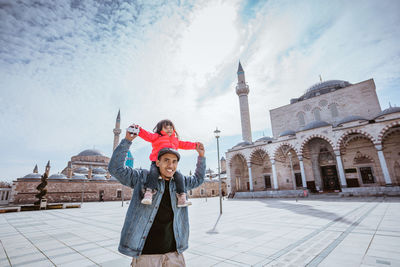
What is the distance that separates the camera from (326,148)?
2319 cm

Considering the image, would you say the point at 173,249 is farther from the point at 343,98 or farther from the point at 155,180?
the point at 343,98

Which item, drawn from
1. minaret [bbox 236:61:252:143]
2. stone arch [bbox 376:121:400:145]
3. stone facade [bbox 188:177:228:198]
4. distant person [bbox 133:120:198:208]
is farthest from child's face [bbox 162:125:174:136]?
stone facade [bbox 188:177:228:198]

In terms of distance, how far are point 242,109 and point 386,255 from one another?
26.5 meters

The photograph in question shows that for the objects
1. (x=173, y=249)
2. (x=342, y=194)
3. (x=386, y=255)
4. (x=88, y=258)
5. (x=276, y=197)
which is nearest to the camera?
(x=173, y=249)

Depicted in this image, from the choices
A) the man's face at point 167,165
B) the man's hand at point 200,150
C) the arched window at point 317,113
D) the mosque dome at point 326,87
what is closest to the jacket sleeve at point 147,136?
the man's face at point 167,165

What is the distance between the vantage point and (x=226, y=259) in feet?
11.9

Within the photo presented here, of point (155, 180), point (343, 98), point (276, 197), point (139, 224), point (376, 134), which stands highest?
point (343, 98)

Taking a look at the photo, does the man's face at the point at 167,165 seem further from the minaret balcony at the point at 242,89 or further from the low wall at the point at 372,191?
the minaret balcony at the point at 242,89

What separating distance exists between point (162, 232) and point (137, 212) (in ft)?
0.98

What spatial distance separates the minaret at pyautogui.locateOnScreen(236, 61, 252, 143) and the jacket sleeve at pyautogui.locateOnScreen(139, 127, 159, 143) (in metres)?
27.7

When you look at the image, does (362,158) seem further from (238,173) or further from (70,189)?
(70,189)

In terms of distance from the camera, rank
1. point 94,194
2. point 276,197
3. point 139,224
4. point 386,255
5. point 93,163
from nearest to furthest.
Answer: point 139,224 → point 386,255 → point 276,197 → point 94,194 → point 93,163

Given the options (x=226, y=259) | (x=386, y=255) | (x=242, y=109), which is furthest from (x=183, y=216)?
(x=242, y=109)

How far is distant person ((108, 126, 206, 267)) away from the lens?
157 centimetres
